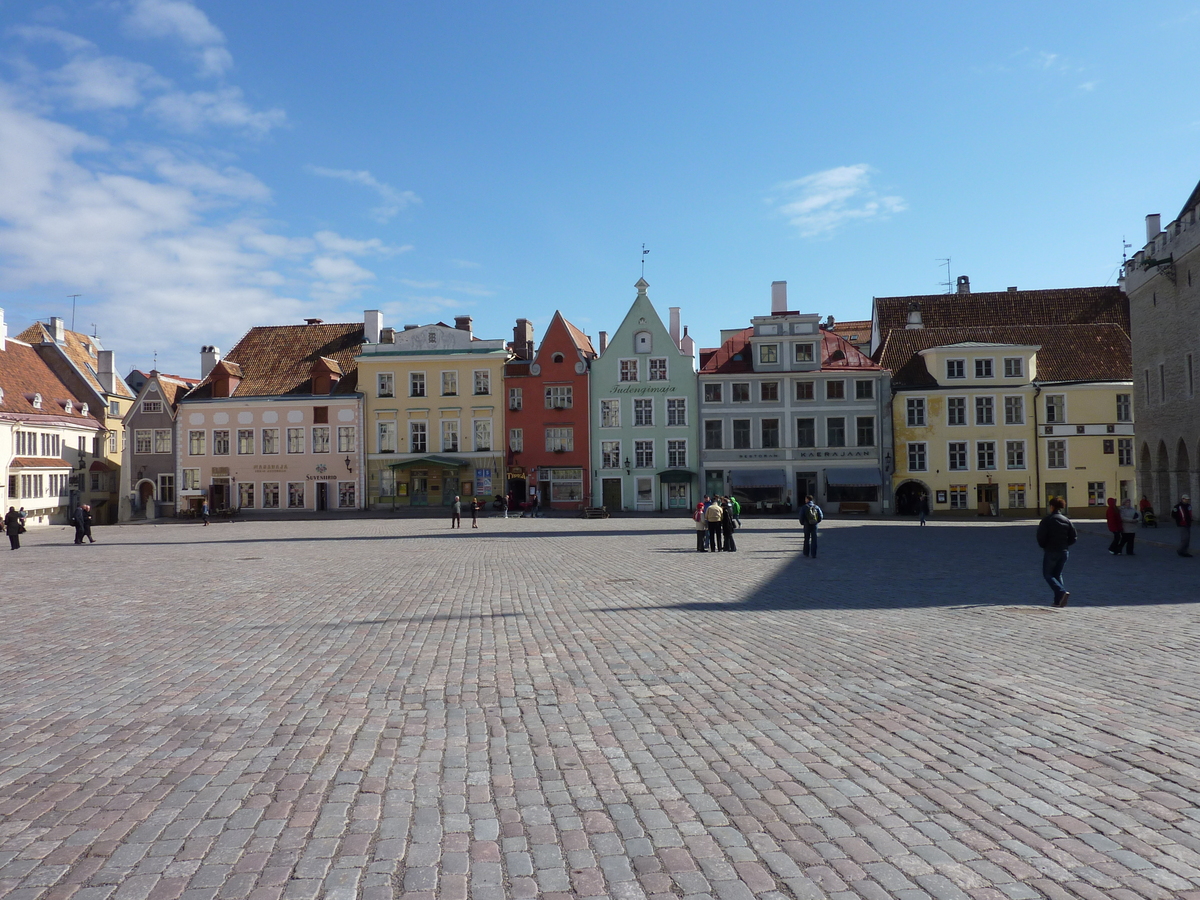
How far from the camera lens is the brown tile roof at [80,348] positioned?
61372 mm

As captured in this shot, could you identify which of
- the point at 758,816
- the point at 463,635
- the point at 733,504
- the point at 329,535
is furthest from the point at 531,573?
the point at 329,535

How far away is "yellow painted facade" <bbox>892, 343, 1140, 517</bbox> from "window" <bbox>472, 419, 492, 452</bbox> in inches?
925

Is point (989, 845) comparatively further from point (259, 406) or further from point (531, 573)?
point (259, 406)

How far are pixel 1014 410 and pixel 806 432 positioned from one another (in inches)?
446

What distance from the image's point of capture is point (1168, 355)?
1449 inches

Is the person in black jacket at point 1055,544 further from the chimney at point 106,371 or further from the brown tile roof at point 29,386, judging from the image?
the chimney at point 106,371

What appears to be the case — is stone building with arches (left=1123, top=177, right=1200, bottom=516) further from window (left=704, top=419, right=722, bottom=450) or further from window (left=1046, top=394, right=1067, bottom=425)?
Answer: window (left=704, top=419, right=722, bottom=450)

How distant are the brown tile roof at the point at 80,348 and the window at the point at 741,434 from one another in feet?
136

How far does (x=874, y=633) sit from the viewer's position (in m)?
10.6

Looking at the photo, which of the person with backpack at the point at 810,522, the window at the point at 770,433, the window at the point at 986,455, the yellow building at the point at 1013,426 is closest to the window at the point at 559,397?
the window at the point at 770,433

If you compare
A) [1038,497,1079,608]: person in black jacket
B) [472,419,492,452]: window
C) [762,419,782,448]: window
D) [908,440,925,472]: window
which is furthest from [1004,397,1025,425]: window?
[1038,497,1079,608]: person in black jacket

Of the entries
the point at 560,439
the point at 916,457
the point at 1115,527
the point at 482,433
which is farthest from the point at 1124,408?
the point at 482,433

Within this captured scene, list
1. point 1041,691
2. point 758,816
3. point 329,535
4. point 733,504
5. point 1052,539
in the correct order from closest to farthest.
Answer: point 758,816 < point 1041,691 < point 1052,539 < point 733,504 < point 329,535

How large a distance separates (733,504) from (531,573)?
1154 centimetres
